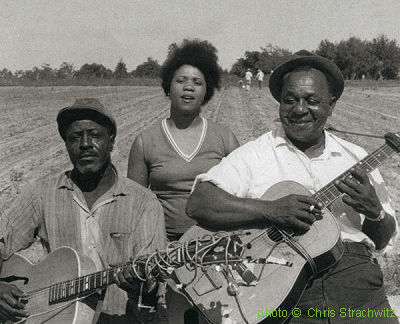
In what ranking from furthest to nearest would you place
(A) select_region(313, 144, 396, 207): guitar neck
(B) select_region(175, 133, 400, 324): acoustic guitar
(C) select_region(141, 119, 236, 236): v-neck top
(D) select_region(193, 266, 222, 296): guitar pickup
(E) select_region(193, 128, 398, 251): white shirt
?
(C) select_region(141, 119, 236, 236): v-neck top < (E) select_region(193, 128, 398, 251): white shirt < (A) select_region(313, 144, 396, 207): guitar neck < (D) select_region(193, 266, 222, 296): guitar pickup < (B) select_region(175, 133, 400, 324): acoustic guitar

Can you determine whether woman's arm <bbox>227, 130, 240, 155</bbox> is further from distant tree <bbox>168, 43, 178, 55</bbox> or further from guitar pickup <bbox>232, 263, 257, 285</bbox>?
guitar pickup <bbox>232, 263, 257, 285</bbox>

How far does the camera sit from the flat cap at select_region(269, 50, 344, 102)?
3.41 meters

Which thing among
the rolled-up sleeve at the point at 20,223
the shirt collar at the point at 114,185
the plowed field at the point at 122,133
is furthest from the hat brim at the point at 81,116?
the plowed field at the point at 122,133

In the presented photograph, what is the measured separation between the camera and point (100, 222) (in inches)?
138

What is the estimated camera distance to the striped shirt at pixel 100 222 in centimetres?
343

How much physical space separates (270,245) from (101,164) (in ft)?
4.16

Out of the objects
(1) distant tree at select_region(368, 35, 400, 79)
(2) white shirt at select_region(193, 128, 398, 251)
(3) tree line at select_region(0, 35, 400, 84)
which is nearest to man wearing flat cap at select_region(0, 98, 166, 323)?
(2) white shirt at select_region(193, 128, 398, 251)

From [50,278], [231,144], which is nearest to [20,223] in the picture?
[50,278]

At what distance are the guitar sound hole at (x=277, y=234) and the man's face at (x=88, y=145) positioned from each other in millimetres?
1233

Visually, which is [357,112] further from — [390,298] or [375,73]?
[375,73]

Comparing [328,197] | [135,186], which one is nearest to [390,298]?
[328,197]

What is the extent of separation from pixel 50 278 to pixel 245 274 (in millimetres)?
1363

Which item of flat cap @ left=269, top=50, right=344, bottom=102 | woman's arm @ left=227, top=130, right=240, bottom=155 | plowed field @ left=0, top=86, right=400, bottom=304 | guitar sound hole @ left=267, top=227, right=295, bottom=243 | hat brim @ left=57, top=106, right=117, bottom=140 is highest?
flat cap @ left=269, top=50, right=344, bottom=102

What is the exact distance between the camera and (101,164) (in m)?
3.57
